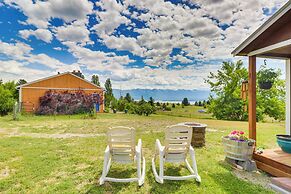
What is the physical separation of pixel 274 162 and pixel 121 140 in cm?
336

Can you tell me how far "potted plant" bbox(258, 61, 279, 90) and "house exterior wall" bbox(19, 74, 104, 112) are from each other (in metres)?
17.6

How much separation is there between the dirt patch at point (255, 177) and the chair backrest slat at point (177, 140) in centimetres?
132

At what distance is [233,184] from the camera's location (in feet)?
10.9

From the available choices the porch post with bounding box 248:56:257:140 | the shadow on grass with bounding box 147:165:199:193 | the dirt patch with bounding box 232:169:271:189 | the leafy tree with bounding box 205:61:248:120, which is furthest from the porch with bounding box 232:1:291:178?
the leafy tree with bounding box 205:61:248:120

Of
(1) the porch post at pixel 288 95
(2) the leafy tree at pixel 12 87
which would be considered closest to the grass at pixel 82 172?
(1) the porch post at pixel 288 95

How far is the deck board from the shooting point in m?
3.59

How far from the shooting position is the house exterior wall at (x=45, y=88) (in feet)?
57.2

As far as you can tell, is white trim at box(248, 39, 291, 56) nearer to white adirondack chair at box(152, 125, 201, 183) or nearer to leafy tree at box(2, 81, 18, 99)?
white adirondack chair at box(152, 125, 201, 183)

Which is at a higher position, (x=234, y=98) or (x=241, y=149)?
(x=234, y=98)

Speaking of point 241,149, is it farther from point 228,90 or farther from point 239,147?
point 228,90

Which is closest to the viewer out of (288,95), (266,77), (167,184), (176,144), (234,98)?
(167,184)

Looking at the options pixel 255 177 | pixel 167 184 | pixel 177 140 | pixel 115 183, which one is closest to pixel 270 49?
pixel 255 177

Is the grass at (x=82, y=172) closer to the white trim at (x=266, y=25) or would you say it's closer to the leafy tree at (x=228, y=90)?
the white trim at (x=266, y=25)

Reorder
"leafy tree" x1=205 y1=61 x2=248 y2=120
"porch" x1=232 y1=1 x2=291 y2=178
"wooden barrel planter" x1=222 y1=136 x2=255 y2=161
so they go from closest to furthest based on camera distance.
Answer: "porch" x1=232 y1=1 x2=291 y2=178, "wooden barrel planter" x1=222 y1=136 x2=255 y2=161, "leafy tree" x1=205 y1=61 x2=248 y2=120
